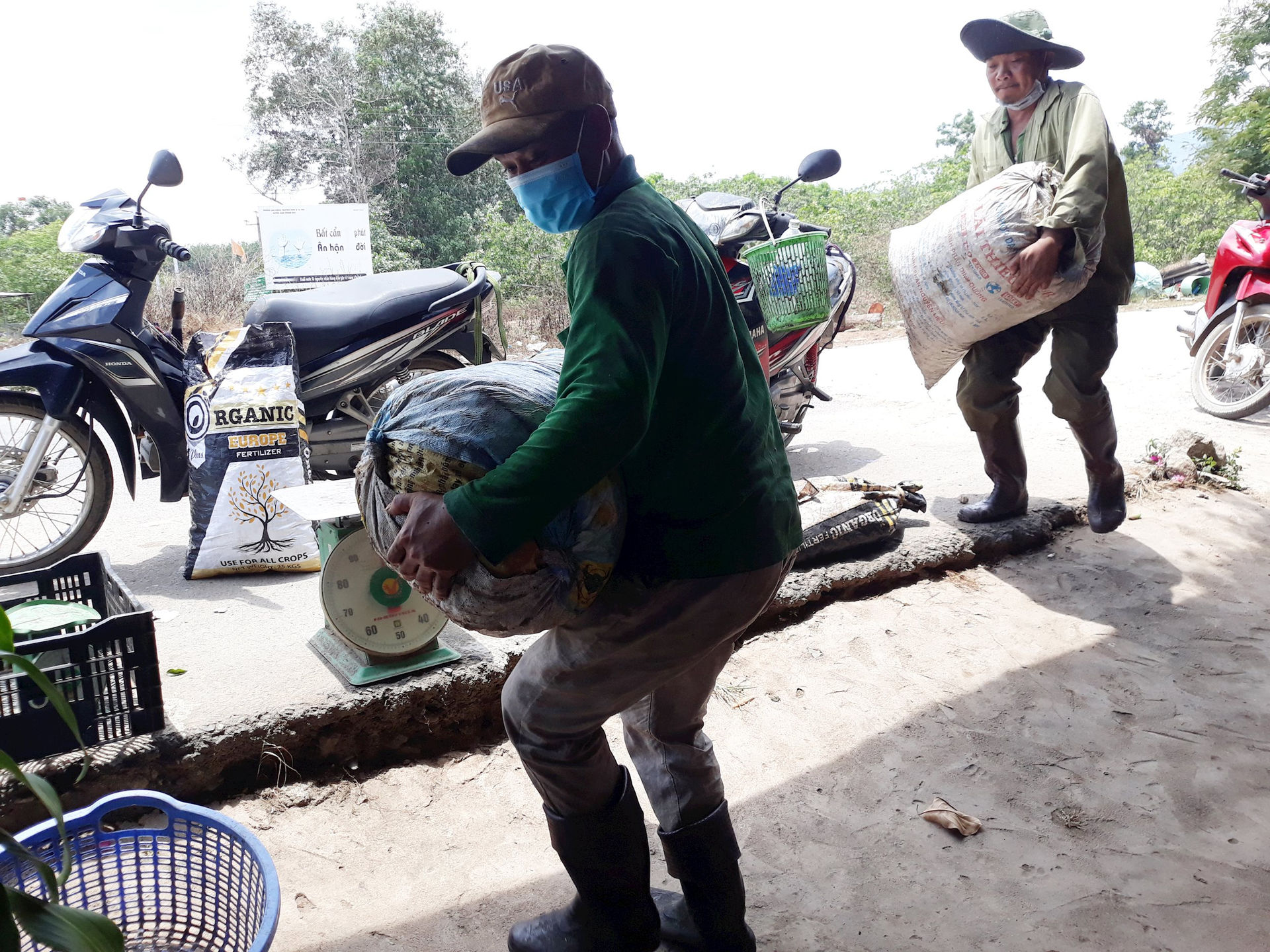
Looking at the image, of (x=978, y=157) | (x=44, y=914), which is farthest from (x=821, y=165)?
(x=44, y=914)

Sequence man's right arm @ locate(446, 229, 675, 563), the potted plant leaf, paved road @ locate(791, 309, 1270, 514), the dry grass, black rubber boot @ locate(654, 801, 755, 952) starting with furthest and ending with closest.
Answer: the dry grass
paved road @ locate(791, 309, 1270, 514)
black rubber boot @ locate(654, 801, 755, 952)
man's right arm @ locate(446, 229, 675, 563)
the potted plant leaf

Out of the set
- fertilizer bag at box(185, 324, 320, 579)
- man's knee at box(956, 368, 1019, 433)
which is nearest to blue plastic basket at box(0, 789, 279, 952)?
fertilizer bag at box(185, 324, 320, 579)

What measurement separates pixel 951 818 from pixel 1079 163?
2373mm

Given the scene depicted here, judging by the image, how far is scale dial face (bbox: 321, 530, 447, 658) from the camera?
8.87 ft

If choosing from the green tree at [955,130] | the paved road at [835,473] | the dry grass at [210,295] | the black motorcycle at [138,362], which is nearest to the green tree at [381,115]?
the dry grass at [210,295]

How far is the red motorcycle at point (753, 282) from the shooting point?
14.3 feet

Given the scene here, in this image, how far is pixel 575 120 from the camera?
4.98 ft

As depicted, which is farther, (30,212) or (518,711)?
(30,212)

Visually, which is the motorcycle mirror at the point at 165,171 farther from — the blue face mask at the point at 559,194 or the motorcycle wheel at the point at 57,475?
the blue face mask at the point at 559,194

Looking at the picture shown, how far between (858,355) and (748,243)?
217 inches

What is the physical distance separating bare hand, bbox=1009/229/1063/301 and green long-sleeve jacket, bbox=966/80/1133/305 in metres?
0.06

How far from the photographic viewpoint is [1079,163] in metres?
3.28

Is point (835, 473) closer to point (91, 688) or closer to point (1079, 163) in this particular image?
point (1079, 163)

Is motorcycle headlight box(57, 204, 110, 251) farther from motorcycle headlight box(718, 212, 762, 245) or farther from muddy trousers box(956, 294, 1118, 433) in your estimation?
muddy trousers box(956, 294, 1118, 433)
